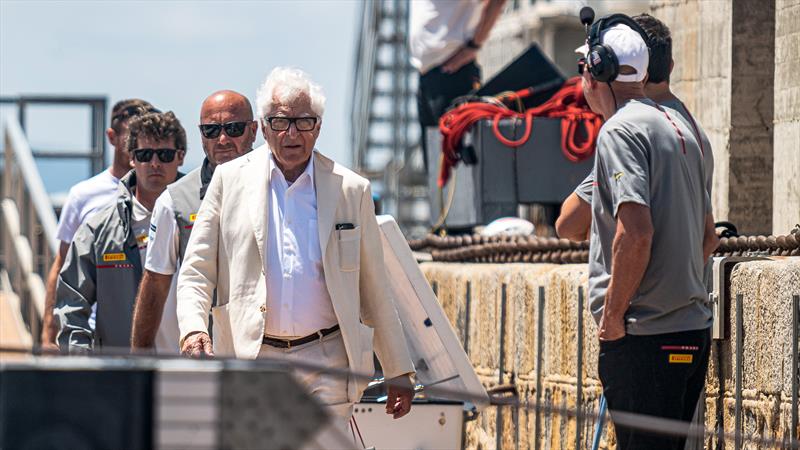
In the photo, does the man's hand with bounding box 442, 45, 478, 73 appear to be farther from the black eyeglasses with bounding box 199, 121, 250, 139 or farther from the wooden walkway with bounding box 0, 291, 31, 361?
the black eyeglasses with bounding box 199, 121, 250, 139

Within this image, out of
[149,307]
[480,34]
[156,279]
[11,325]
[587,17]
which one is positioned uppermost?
[480,34]

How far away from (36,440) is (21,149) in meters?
8.77

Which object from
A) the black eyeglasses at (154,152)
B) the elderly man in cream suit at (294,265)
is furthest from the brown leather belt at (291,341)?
the black eyeglasses at (154,152)

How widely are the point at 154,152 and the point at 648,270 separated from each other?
2.94 metres

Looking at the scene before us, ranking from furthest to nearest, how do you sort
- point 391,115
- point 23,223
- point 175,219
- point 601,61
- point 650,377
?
point 391,115 → point 23,223 → point 175,219 → point 601,61 → point 650,377

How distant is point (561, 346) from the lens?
7750 mm

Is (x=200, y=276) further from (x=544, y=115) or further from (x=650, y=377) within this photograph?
(x=544, y=115)

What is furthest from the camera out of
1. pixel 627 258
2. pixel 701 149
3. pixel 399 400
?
pixel 399 400

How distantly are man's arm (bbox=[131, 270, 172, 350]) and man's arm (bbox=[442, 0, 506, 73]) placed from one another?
5.22m

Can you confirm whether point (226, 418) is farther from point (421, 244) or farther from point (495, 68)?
point (495, 68)

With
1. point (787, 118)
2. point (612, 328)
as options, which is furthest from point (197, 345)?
point (787, 118)

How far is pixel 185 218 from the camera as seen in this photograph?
6645 millimetres

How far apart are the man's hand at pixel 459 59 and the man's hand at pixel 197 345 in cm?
595

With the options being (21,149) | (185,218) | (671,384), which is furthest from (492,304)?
(21,149)
